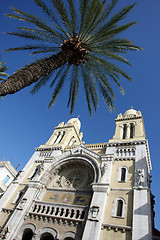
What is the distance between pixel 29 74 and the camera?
6.86m

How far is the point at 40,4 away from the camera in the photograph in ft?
26.6

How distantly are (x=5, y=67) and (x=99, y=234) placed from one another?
19711 mm

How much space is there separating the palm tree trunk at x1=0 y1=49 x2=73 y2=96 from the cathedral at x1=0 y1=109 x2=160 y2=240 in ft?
34.4

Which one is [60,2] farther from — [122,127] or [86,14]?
[122,127]

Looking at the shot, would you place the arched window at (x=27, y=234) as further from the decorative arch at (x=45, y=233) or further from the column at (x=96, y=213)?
the column at (x=96, y=213)

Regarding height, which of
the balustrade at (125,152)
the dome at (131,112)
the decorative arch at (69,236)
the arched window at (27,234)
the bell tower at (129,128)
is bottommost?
the arched window at (27,234)

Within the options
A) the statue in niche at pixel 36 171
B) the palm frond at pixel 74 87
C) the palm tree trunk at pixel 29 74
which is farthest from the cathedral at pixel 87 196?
the palm tree trunk at pixel 29 74

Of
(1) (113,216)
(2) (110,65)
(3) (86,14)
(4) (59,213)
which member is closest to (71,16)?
(3) (86,14)

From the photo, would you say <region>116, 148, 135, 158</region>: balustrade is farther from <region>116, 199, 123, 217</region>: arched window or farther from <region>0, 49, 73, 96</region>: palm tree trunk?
<region>0, 49, 73, 96</region>: palm tree trunk

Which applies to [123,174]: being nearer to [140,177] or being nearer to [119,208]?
[140,177]

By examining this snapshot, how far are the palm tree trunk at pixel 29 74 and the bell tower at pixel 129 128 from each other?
12972mm

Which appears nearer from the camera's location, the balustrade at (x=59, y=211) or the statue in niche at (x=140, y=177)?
the statue in niche at (x=140, y=177)

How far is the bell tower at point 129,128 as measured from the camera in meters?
18.9

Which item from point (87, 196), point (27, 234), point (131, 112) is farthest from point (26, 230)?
point (131, 112)
